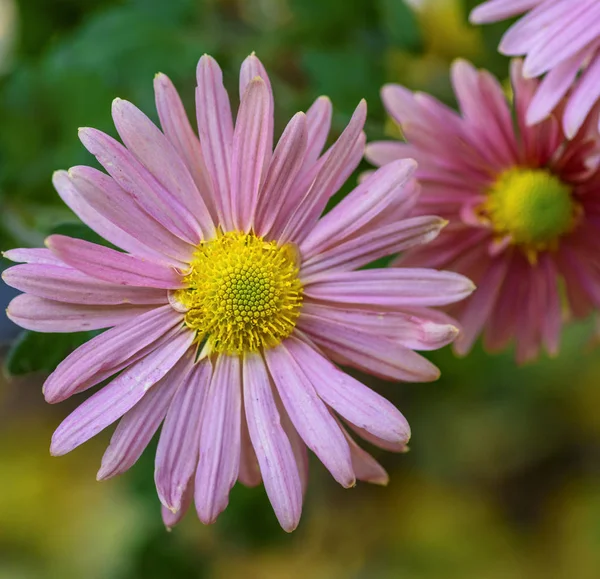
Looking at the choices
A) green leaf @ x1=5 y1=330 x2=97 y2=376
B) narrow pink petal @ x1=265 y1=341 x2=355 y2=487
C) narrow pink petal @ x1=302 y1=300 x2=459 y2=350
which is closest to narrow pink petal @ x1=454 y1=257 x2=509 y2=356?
narrow pink petal @ x1=302 y1=300 x2=459 y2=350

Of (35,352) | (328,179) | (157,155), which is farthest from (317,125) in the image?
(35,352)

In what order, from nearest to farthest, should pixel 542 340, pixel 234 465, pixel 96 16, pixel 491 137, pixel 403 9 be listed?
pixel 234 465 → pixel 491 137 → pixel 542 340 → pixel 403 9 → pixel 96 16

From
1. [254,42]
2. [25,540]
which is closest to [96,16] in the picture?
[254,42]

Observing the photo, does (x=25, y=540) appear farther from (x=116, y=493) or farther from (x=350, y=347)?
(x=350, y=347)

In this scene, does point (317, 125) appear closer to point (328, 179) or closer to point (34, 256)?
point (328, 179)

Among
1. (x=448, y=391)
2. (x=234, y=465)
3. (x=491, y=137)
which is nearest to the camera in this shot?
(x=234, y=465)
